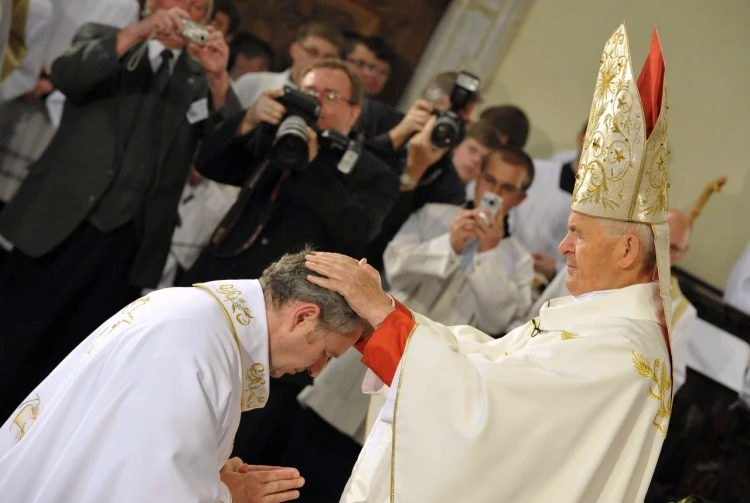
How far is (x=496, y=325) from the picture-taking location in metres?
4.02

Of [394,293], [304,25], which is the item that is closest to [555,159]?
[304,25]

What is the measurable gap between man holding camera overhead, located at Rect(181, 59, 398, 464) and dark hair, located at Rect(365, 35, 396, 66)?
4.89ft

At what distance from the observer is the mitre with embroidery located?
2.49 m

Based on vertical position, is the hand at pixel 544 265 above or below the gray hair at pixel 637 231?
below

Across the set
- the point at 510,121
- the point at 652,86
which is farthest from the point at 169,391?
the point at 510,121

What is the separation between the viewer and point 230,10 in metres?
4.83

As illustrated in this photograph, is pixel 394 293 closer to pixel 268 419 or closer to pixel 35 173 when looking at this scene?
pixel 268 419

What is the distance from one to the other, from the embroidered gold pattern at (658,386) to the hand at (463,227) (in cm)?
160

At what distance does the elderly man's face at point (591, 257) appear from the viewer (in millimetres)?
2518

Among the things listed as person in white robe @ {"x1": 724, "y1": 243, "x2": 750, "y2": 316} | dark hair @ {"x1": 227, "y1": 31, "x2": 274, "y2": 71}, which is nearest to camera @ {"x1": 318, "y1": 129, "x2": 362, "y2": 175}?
dark hair @ {"x1": 227, "y1": 31, "x2": 274, "y2": 71}

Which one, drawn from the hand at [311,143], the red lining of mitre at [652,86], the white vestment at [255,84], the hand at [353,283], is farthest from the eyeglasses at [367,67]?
the hand at [353,283]

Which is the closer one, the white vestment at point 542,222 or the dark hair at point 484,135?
the dark hair at point 484,135

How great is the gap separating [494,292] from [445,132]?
77cm

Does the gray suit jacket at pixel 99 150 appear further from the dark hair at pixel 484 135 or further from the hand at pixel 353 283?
the hand at pixel 353 283
